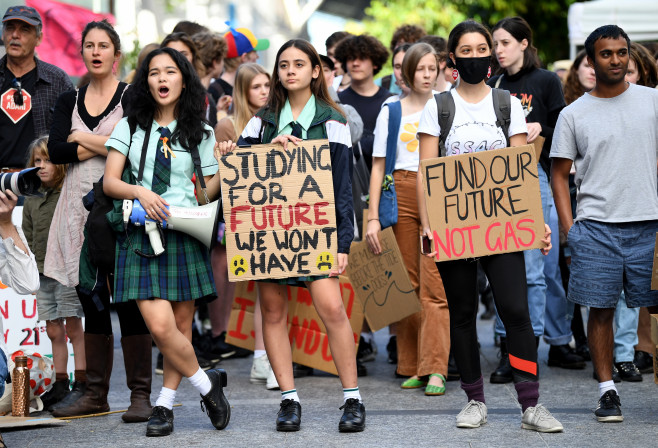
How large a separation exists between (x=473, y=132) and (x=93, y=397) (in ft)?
9.02

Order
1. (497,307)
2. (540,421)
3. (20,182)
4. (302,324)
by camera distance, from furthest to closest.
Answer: (302,324) → (497,307) → (540,421) → (20,182)

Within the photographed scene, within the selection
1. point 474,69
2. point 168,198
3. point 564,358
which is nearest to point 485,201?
point 474,69

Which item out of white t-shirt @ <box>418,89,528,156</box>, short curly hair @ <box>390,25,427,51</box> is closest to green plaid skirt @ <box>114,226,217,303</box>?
white t-shirt @ <box>418,89,528,156</box>

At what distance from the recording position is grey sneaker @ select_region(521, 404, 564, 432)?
5.55 m

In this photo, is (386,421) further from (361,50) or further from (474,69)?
(361,50)

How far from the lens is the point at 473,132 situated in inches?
227

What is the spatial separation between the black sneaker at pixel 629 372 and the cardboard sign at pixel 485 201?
6.43 ft

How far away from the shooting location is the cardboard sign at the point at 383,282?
7.17 meters

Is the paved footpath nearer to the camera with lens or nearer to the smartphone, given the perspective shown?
the smartphone

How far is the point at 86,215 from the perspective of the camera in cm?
646

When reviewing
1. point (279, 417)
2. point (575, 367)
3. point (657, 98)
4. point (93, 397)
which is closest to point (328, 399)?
point (279, 417)

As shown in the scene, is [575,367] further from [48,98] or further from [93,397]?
[48,98]

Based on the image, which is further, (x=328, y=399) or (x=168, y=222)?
(x=328, y=399)

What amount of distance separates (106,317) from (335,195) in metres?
1.60
